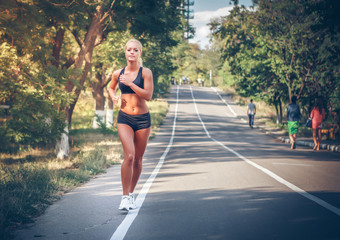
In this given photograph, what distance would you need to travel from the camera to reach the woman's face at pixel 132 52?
580cm

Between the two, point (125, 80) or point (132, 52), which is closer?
point (125, 80)

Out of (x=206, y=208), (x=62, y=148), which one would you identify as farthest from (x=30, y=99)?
(x=206, y=208)

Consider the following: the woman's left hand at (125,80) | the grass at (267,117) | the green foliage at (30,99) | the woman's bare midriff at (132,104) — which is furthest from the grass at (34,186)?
the grass at (267,117)

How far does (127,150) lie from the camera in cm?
569

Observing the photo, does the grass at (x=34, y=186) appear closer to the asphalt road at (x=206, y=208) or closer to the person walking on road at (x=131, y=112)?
the asphalt road at (x=206, y=208)

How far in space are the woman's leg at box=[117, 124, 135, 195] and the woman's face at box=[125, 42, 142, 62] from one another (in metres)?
0.97

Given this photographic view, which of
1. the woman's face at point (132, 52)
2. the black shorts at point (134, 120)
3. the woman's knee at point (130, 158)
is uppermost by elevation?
the woman's face at point (132, 52)

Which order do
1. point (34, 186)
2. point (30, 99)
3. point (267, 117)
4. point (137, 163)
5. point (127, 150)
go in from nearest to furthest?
point (127, 150) < point (137, 163) < point (34, 186) < point (30, 99) < point (267, 117)

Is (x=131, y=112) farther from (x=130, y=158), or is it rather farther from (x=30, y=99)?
(x=30, y=99)

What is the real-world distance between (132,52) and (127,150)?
4.62 ft

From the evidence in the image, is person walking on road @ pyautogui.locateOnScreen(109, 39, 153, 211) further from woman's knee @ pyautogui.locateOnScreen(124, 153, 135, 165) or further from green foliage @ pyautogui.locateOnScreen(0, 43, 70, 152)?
green foliage @ pyautogui.locateOnScreen(0, 43, 70, 152)

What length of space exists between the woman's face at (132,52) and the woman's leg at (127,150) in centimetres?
97

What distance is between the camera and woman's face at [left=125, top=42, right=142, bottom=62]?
5797mm

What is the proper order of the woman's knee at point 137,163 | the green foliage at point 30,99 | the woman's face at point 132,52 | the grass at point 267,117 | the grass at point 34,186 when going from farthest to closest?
1. the grass at point 267,117
2. the green foliage at point 30,99
3. the woman's knee at point 137,163
4. the woman's face at point 132,52
5. the grass at point 34,186
